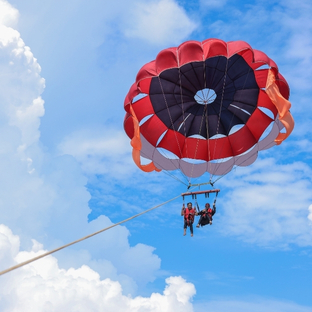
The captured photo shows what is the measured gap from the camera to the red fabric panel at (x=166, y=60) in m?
15.6

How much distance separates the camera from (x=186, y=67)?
16172mm

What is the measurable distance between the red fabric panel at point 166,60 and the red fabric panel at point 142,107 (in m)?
1.95

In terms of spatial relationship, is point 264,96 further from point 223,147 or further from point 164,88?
point 164,88

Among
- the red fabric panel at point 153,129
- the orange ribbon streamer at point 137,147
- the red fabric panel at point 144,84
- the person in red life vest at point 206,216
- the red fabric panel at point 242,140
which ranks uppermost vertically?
the red fabric panel at point 144,84

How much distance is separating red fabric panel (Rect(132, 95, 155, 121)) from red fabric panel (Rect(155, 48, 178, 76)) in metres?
1.95

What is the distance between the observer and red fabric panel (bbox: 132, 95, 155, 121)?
1734cm

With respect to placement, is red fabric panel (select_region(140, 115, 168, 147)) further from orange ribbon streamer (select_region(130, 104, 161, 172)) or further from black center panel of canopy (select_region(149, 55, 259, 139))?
orange ribbon streamer (select_region(130, 104, 161, 172))

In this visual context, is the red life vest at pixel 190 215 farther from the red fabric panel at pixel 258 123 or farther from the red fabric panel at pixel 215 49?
the red fabric panel at pixel 215 49

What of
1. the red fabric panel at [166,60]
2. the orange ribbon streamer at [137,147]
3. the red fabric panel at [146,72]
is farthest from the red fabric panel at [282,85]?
the orange ribbon streamer at [137,147]

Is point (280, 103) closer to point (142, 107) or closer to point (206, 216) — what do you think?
point (206, 216)

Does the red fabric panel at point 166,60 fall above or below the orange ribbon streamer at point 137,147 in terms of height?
above

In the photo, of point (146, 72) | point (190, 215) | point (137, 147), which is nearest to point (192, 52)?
point (146, 72)

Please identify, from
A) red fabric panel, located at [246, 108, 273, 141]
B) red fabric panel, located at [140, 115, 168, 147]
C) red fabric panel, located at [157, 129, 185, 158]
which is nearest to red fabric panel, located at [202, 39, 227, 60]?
red fabric panel, located at [246, 108, 273, 141]

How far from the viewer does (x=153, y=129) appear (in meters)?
18.1
